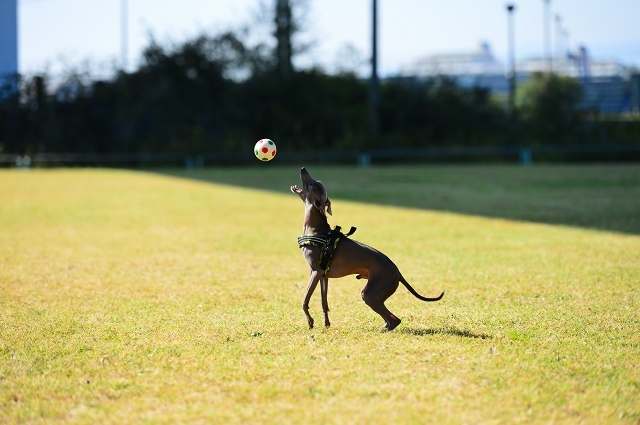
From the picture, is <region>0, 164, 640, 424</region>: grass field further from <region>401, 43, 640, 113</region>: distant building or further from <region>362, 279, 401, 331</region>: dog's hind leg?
<region>401, 43, 640, 113</region>: distant building

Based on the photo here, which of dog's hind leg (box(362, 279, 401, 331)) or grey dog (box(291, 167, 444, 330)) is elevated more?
grey dog (box(291, 167, 444, 330))

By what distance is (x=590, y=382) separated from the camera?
4406 millimetres

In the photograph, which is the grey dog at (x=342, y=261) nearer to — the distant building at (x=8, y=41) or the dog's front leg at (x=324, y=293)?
the dog's front leg at (x=324, y=293)

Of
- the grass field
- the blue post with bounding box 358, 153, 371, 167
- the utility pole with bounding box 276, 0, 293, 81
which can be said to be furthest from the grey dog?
the utility pole with bounding box 276, 0, 293, 81

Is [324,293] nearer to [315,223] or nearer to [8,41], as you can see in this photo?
[315,223]

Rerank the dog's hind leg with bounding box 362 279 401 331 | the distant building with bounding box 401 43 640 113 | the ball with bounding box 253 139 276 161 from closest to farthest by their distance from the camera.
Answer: the dog's hind leg with bounding box 362 279 401 331
the ball with bounding box 253 139 276 161
the distant building with bounding box 401 43 640 113

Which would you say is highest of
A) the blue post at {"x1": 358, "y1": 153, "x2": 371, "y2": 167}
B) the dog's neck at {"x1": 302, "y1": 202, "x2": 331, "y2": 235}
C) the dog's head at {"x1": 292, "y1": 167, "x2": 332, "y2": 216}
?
the blue post at {"x1": 358, "y1": 153, "x2": 371, "y2": 167}

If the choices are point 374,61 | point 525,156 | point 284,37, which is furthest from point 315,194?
point 284,37

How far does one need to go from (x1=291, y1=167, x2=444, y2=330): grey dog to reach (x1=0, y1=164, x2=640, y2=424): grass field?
286mm

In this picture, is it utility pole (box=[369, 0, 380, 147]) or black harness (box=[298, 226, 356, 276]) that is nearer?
black harness (box=[298, 226, 356, 276])

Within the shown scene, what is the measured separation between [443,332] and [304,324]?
1.05 m

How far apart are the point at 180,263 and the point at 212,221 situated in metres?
4.42

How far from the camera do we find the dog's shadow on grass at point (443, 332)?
546 cm

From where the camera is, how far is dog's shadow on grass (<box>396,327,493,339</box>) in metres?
5.46
